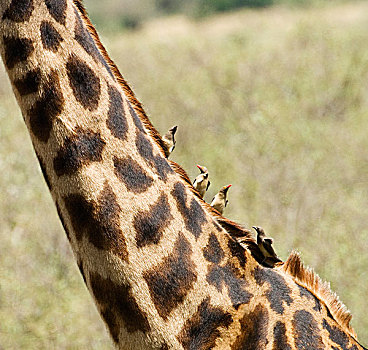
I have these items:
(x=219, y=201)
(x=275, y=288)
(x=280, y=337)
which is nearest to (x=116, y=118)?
(x=219, y=201)

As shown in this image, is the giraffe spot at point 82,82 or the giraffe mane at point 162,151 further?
the giraffe mane at point 162,151

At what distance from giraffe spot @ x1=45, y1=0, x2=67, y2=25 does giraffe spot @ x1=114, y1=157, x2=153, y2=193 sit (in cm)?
41

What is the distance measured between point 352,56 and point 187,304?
785 cm

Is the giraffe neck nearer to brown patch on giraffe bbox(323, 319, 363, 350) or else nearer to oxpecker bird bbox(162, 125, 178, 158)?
oxpecker bird bbox(162, 125, 178, 158)

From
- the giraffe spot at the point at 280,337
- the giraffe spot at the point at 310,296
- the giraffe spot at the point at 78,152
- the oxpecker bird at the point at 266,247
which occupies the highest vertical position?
the giraffe spot at the point at 78,152

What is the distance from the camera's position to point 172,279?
1811 millimetres

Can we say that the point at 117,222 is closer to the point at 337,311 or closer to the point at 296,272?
the point at 296,272

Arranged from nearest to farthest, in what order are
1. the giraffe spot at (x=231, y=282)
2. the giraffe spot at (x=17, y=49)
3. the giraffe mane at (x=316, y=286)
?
the giraffe spot at (x=17, y=49) → the giraffe spot at (x=231, y=282) → the giraffe mane at (x=316, y=286)

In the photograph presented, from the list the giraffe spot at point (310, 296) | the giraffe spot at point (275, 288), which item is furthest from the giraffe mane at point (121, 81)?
the giraffe spot at point (310, 296)

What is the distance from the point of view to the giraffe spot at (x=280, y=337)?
1863mm

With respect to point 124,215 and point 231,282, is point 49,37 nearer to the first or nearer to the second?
point 124,215

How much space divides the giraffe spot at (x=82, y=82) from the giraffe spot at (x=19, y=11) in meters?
Result: 0.16

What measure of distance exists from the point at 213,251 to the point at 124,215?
0.29 meters

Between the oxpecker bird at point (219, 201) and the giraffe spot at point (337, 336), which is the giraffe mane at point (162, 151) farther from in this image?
the giraffe spot at point (337, 336)
